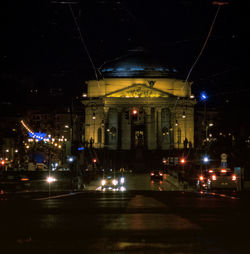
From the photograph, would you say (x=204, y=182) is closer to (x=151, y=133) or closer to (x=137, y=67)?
(x=151, y=133)

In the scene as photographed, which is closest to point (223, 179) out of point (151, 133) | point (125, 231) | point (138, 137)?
point (125, 231)

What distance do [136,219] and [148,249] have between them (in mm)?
5873

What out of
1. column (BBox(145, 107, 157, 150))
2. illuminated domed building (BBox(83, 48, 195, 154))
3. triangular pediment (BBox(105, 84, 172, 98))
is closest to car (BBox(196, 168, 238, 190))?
illuminated domed building (BBox(83, 48, 195, 154))

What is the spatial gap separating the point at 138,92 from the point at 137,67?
11.6m

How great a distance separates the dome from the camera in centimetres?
12062

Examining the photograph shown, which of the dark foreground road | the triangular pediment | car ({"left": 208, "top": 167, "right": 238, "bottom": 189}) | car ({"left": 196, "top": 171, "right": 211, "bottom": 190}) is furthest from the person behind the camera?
the triangular pediment

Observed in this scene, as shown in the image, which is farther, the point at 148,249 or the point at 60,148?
the point at 60,148

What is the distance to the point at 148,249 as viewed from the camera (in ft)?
35.2

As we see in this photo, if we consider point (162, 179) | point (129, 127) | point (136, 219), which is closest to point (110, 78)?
point (129, 127)

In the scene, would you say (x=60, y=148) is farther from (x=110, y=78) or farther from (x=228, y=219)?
(x=228, y=219)

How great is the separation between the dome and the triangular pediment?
714 centimetres

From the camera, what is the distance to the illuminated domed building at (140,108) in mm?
112438

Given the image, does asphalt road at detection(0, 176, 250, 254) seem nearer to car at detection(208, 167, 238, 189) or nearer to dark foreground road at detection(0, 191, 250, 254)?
dark foreground road at detection(0, 191, 250, 254)

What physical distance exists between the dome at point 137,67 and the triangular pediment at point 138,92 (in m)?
7.14
